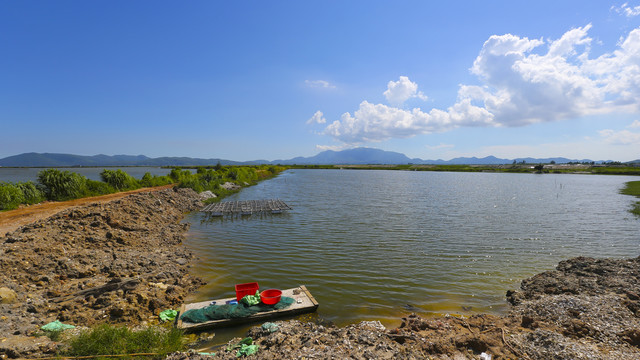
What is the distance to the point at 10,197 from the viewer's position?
25688 mm

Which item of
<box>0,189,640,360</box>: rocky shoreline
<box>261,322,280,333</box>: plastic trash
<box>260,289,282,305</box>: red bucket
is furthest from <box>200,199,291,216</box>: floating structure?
<box>261,322,280,333</box>: plastic trash

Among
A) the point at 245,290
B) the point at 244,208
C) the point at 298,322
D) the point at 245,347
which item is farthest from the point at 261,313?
the point at 244,208

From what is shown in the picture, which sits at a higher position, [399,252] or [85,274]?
[85,274]

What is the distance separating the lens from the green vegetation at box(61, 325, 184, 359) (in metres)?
7.16

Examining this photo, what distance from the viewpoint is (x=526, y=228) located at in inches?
966

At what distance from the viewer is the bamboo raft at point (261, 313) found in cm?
921

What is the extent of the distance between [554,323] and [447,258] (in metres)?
7.68

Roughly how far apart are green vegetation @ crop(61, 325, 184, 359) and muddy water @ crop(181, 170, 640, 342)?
3766mm

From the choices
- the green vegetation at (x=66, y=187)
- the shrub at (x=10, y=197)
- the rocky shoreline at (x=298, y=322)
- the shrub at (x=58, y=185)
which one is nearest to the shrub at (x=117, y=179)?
the green vegetation at (x=66, y=187)

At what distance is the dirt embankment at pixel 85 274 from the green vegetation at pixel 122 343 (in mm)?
936

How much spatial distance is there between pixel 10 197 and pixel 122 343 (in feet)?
98.9

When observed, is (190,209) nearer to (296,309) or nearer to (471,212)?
(296,309)

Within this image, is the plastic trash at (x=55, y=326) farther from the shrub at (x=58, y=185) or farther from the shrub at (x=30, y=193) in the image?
the shrub at (x=58, y=185)

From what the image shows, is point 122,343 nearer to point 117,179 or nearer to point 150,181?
point 117,179
